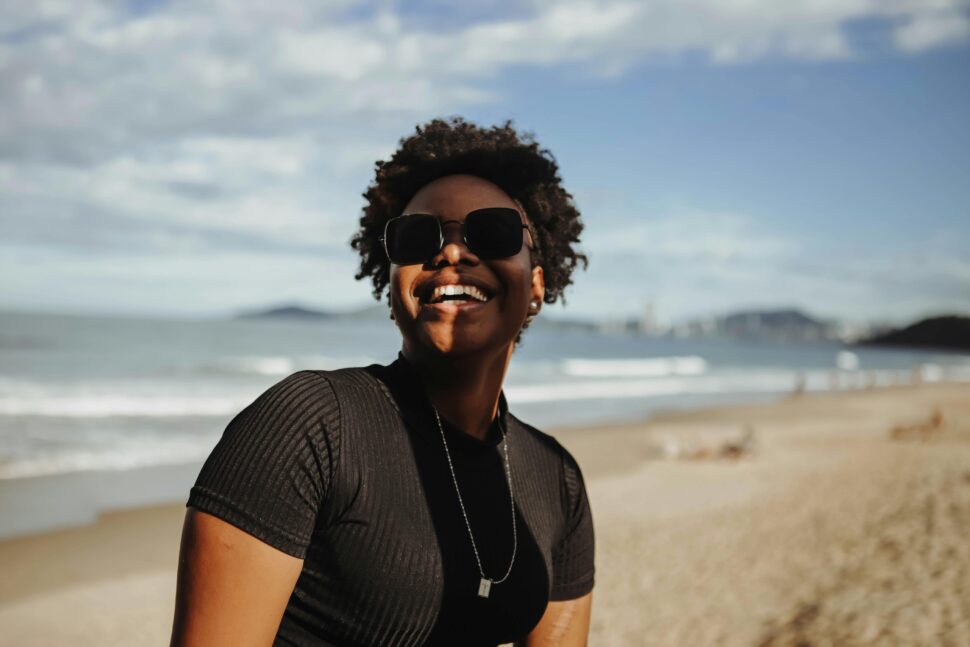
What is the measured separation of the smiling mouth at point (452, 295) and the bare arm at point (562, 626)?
86 centimetres

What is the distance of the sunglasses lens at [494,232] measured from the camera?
199 centimetres

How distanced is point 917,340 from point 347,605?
615 ft

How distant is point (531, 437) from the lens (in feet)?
7.47

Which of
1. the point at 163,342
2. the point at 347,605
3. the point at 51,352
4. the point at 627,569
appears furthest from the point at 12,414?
the point at 163,342

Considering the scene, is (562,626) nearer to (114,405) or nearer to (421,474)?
(421,474)

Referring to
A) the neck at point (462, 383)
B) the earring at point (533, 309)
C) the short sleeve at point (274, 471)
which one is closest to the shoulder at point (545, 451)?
the neck at point (462, 383)

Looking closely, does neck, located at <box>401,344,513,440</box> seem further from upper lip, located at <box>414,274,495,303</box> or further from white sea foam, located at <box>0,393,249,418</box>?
white sea foam, located at <box>0,393,249,418</box>

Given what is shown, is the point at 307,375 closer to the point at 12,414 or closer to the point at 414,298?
the point at 414,298

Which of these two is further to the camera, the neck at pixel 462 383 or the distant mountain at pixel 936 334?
the distant mountain at pixel 936 334

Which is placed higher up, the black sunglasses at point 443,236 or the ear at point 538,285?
the black sunglasses at point 443,236

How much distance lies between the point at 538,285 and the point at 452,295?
53 centimetres

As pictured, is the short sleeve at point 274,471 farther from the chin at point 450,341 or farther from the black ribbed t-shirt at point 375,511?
the chin at point 450,341

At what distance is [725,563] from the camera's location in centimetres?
855

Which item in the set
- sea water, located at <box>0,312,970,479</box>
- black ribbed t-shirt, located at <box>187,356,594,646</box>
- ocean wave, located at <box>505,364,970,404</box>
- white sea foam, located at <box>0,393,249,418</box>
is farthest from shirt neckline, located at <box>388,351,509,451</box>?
ocean wave, located at <box>505,364,970,404</box>
